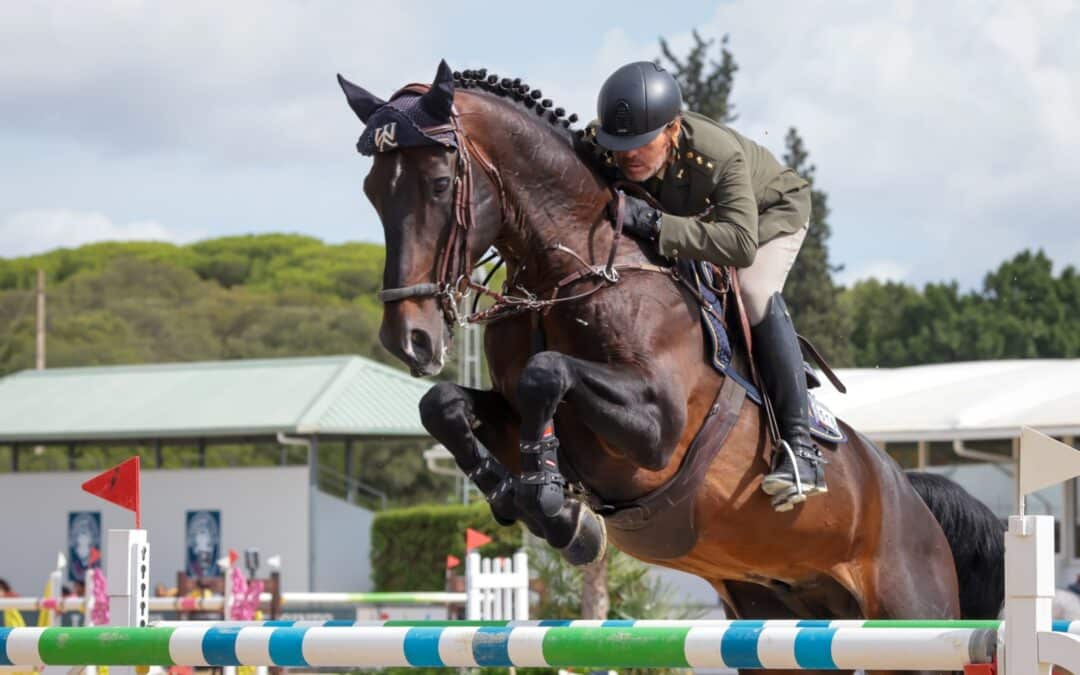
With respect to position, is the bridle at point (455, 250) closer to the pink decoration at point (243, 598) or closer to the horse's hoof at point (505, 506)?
the horse's hoof at point (505, 506)

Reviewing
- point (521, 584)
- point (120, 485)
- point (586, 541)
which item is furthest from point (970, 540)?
point (521, 584)

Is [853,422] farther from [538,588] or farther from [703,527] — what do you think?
[703,527]

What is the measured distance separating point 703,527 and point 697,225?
964 millimetres

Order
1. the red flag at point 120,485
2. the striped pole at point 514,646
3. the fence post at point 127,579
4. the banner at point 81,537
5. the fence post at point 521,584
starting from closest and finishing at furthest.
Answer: the striped pole at point 514,646
the fence post at point 127,579
the red flag at point 120,485
the fence post at point 521,584
the banner at point 81,537

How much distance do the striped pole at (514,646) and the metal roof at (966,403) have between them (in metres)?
12.7

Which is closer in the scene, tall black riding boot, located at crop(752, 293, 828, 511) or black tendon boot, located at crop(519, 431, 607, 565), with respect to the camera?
black tendon boot, located at crop(519, 431, 607, 565)

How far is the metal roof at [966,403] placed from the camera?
16000 millimetres

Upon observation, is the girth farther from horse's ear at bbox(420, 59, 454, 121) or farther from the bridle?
horse's ear at bbox(420, 59, 454, 121)

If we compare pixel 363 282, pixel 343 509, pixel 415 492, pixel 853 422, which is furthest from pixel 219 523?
pixel 363 282

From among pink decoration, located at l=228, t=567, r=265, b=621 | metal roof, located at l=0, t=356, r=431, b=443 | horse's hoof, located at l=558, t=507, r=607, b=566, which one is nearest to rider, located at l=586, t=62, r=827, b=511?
horse's hoof, located at l=558, t=507, r=607, b=566

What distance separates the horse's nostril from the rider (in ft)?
2.75

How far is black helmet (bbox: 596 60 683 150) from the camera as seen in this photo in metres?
4.50

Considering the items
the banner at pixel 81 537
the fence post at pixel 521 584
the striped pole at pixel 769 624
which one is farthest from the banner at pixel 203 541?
the striped pole at pixel 769 624

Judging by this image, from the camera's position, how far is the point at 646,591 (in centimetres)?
1225
